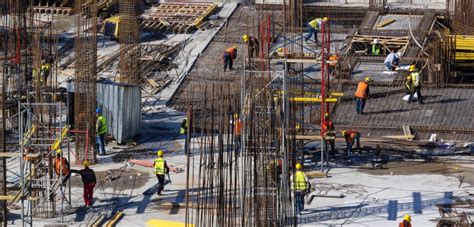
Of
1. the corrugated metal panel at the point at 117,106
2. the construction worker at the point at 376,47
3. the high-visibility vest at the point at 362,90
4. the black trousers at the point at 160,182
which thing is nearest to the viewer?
the black trousers at the point at 160,182

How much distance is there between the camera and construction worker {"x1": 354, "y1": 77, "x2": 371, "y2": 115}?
51.6m

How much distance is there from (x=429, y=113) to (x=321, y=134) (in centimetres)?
634

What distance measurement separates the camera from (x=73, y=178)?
46438mm

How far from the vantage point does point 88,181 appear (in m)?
43.5

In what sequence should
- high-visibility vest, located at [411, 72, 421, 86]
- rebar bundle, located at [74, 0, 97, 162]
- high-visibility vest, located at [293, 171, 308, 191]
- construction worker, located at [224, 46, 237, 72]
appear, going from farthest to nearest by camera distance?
construction worker, located at [224, 46, 237, 72] < high-visibility vest, located at [411, 72, 421, 86] < rebar bundle, located at [74, 0, 97, 162] < high-visibility vest, located at [293, 171, 308, 191]

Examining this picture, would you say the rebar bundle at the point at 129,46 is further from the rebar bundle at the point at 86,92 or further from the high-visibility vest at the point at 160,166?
the high-visibility vest at the point at 160,166

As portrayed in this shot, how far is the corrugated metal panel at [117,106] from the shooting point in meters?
49.3

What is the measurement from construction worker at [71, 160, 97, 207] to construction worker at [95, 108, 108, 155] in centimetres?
442

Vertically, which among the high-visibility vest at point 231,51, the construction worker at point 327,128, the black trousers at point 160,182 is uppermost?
the high-visibility vest at point 231,51

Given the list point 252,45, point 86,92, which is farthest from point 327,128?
point 252,45

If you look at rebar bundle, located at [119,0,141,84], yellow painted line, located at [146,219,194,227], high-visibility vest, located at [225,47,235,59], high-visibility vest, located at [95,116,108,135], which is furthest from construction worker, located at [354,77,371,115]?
yellow painted line, located at [146,219,194,227]

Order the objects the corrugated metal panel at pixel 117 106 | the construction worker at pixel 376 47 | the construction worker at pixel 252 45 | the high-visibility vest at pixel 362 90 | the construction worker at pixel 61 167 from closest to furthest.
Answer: the construction worker at pixel 61 167
the corrugated metal panel at pixel 117 106
the high-visibility vest at pixel 362 90
the construction worker at pixel 252 45
the construction worker at pixel 376 47

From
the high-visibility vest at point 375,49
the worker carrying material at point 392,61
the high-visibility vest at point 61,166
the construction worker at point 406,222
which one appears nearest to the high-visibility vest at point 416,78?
the worker carrying material at point 392,61

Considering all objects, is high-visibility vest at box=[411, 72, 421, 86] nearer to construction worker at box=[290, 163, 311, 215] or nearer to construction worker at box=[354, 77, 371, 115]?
construction worker at box=[354, 77, 371, 115]
